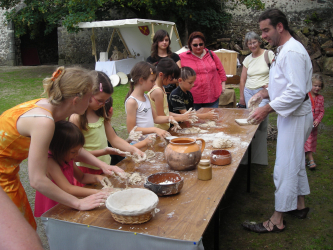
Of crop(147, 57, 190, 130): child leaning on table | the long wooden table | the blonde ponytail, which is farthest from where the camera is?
crop(147, 57, 190, 130): child leaning on table

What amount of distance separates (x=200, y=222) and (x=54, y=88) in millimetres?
1029

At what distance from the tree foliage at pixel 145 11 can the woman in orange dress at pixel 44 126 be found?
12554 mm

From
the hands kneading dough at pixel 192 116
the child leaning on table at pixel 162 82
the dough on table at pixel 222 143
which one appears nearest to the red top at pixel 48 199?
the dough on table at pixel 222 143

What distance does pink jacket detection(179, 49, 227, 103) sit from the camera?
4.39m

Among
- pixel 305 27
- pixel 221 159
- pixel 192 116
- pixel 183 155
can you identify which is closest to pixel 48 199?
pixel 183 155

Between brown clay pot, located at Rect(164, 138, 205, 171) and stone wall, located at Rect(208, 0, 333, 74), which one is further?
stone wall, located at Rect(208, 0, 333, 74)

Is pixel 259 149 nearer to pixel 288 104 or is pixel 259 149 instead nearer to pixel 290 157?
pixel 290 157

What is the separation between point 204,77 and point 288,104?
2178 millimetres

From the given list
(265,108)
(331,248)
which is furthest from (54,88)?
(331,248)

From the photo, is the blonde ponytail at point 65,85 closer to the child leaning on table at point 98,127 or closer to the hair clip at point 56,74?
the hair clip at point 56,74

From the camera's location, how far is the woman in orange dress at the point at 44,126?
1.40 meters

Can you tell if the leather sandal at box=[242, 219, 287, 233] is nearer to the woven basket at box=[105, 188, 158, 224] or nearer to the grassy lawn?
the grassy lawn

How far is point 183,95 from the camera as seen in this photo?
11.8 feet

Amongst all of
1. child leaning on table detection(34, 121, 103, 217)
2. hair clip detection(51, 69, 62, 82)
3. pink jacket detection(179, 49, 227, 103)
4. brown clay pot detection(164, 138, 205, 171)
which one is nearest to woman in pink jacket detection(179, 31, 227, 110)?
pink jacket detection(179, 49, 227, 103)
